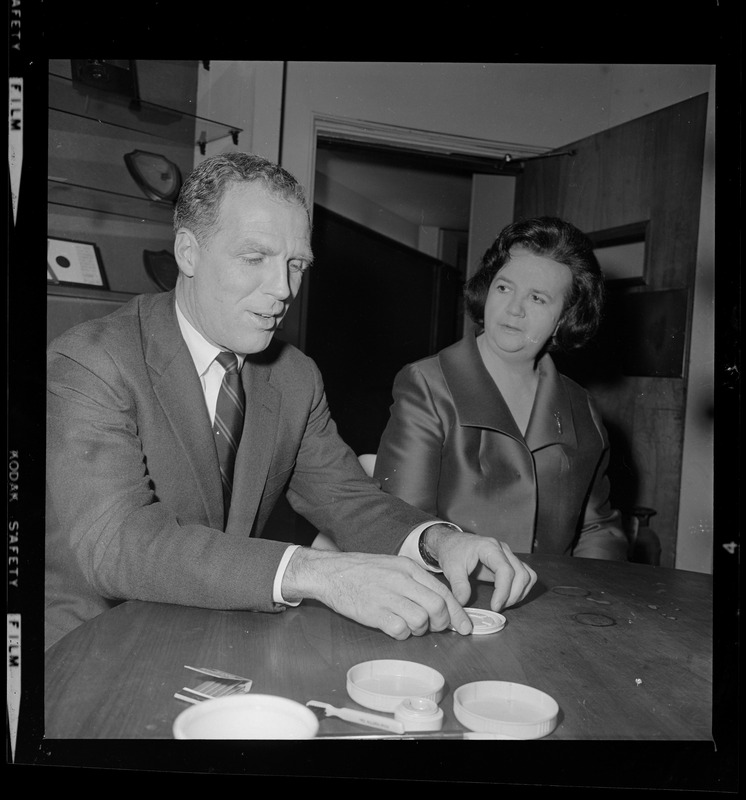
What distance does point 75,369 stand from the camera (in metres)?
1.42

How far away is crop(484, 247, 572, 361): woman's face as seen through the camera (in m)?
1.67

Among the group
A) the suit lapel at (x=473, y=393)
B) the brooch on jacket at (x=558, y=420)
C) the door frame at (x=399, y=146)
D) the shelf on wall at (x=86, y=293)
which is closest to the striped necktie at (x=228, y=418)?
the door frame at (x=399, y=146)

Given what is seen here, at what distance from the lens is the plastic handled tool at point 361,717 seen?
1.02 m

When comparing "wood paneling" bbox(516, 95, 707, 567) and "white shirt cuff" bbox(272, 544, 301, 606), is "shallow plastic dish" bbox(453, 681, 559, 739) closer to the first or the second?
"white shirt cuff" bbox(272, 544, 301, 606)

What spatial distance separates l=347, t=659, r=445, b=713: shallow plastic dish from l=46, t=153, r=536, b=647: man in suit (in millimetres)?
82

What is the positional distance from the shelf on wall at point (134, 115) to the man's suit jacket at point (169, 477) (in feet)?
1.33

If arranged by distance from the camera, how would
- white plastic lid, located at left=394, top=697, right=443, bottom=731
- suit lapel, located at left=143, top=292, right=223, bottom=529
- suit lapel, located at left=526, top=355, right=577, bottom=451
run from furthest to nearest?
1. suit lapel, located at left=526, top=355, right=577, bottom=451
2. suit lapel, located at left=143, top=292, right=223, bottom=529
3. white plastic lid, located at left=394, top=697, right=443, bottom=731

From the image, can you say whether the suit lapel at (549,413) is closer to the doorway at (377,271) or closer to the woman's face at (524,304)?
the woman's face at (524,304)

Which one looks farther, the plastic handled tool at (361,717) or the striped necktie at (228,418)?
the striped necktie at (228,418)

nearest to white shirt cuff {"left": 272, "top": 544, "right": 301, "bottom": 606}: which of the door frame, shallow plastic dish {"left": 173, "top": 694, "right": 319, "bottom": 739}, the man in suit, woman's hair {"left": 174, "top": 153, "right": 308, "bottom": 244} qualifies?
the man in suit

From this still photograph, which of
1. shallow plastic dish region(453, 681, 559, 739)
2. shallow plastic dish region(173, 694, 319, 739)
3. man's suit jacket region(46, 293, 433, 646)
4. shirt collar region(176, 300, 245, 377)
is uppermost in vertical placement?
shirt collar region(176, 300, 245, 377)

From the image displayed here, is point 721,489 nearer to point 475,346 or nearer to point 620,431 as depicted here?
point 620,431

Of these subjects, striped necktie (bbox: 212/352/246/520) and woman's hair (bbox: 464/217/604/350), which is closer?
striped necktie (bbox: 212/352/246/520)

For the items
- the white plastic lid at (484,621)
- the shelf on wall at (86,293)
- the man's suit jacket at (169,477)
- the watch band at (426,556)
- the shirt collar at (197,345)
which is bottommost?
the white plastic lid at (484,621)
